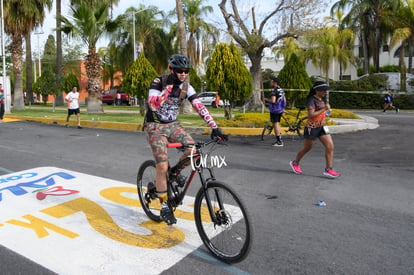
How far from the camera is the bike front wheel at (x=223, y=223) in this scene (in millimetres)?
3244

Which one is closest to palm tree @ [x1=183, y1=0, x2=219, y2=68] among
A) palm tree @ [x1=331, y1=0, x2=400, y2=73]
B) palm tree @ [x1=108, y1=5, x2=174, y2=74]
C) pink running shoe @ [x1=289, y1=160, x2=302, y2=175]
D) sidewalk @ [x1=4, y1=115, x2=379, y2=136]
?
palm tree @ [x1=108, y1=5, x2=174, y2=74]

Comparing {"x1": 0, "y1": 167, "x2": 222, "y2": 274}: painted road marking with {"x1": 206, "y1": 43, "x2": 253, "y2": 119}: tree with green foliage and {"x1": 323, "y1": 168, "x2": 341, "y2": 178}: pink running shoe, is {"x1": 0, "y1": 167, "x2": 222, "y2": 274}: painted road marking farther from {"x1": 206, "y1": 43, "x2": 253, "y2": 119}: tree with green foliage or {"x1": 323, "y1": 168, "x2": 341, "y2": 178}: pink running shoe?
{"x1": 206, "y1": 43, "x2": 253, "y2": 119}: tree with green foliage

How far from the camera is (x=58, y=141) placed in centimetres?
1111

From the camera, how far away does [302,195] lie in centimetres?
550

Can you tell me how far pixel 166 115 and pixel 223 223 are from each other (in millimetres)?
1380

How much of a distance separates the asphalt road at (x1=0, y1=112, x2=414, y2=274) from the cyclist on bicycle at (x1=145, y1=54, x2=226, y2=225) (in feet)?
2.80

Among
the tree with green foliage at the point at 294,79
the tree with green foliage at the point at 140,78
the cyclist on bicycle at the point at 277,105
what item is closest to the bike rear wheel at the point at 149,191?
the cyclist on bicycle at the point at 277,105

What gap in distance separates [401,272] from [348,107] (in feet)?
91.8

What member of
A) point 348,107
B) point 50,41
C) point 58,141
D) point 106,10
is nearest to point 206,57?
point 348,107

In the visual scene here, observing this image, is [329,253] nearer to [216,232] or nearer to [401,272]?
[401,272]

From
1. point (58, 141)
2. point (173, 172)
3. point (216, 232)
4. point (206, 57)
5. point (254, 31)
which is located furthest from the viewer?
point (206, 57)

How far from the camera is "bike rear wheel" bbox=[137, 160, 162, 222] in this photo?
4375 millimetres

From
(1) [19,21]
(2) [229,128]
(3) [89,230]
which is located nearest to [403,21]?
(2) [229,128]

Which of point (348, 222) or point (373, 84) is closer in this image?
point (348, 222)
